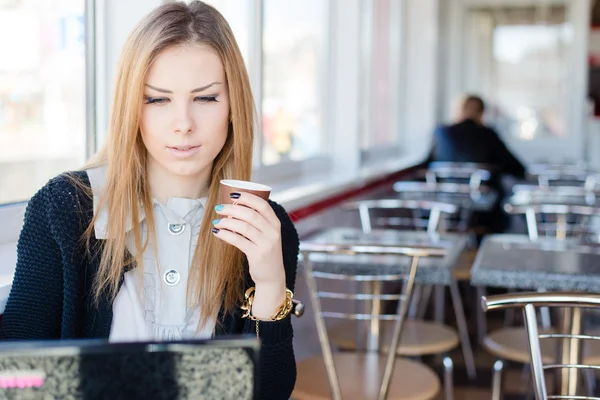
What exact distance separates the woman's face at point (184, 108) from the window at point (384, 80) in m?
4.33

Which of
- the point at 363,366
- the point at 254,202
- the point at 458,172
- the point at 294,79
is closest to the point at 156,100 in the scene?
the point at 254,202

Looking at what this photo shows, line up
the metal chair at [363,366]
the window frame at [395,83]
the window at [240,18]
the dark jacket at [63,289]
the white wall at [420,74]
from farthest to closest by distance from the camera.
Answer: the white wall at [420,74] < the window frame at [395,83] < the window at [240,18] < the metal chair at [363,366] < the dark jacket at [63,289]

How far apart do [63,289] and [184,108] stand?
315mm

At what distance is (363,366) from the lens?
2.27 m

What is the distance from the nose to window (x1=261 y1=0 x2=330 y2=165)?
2135 mm

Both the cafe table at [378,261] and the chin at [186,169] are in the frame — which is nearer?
the chin at [186,169]

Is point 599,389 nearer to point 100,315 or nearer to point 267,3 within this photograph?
point 267,3

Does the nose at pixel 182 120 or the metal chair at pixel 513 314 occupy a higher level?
the nose at pixel 182 120

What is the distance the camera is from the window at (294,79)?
3.46 m

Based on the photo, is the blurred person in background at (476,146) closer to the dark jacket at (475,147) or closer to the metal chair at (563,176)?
the dark jacket at (475,147)

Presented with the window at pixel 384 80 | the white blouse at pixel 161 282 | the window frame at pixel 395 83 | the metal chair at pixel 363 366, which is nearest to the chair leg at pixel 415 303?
the window frame at pixel 395 83

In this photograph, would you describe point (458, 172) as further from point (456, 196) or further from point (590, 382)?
point (590, 382)

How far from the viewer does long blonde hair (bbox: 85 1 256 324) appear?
1163 mm

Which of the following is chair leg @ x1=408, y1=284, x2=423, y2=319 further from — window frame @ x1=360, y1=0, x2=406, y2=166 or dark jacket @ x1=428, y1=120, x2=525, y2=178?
dark jacket @ x1=428, y1=120, x2=525, y2=178
